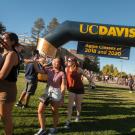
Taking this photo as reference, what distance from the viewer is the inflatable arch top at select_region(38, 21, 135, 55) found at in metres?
15.8

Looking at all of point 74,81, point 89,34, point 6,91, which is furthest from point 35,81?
point 6,91

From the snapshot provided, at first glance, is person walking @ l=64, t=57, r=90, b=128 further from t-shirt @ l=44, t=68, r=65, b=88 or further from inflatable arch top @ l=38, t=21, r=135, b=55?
inflatable arch top @ l=38, t=21, r=135, b=55

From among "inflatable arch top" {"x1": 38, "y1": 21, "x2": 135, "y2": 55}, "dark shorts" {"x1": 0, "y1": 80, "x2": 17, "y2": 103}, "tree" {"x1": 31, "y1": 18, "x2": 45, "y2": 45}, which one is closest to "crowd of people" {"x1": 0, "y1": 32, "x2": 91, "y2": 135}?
"dark shorts" {"x1": 0, "y1": 80, "x2": 17, "y2": 103}

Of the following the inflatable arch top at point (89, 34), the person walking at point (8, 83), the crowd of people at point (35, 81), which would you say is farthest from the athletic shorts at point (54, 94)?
the inflatable arch top at point (89, 34)

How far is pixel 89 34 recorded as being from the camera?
15984 millimetres

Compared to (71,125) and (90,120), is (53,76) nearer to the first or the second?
(71,125)

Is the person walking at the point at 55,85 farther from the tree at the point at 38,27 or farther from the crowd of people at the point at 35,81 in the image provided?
the tree at the point at 38,27

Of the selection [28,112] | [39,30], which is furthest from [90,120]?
[39,30]

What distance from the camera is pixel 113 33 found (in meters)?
15.9

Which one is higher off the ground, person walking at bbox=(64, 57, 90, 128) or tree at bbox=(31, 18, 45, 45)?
tree at bbox=(31, 18, 45, 45)

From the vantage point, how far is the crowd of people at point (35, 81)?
6.20m

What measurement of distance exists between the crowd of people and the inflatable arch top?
4.37 meters

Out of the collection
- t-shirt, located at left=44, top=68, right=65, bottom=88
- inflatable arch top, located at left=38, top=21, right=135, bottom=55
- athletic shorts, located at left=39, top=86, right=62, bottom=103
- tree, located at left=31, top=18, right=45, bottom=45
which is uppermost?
tree, located at left=31, top=18, right=45, bottom=45

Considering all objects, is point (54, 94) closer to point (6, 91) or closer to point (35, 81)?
point (6, 91)
